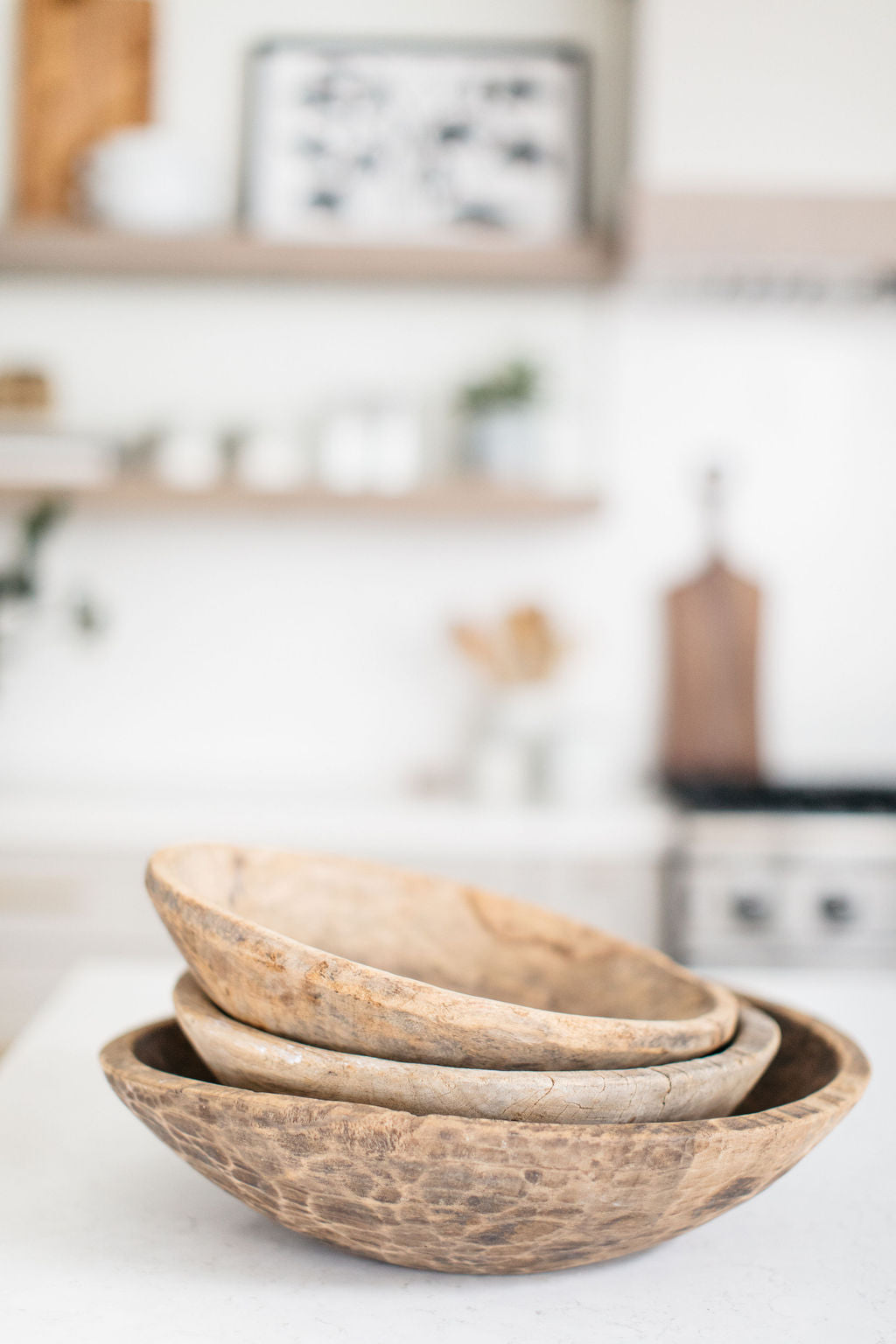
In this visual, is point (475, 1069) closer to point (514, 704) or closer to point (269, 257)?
point (514, 704)

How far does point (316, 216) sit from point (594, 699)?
1.33 meters

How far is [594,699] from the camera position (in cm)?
A: 259

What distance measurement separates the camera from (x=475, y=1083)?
0.44 meters

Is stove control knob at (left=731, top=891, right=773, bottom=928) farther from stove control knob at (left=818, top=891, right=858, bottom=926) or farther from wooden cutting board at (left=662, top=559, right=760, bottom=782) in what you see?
wooden cutting board at (left=662, top=559, right=760, bottom=782)

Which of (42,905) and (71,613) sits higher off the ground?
(71,613)

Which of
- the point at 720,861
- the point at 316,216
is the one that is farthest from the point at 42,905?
the point at 316,216

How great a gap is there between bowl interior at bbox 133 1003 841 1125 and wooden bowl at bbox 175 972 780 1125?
9cm

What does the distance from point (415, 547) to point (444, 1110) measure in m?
2.19

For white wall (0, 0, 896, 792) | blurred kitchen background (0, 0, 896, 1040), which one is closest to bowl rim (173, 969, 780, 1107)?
blurred kitchen background (0, 0, 896, 1040)

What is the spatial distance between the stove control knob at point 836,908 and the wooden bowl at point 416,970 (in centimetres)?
151

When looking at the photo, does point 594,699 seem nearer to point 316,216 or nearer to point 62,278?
point 316,216

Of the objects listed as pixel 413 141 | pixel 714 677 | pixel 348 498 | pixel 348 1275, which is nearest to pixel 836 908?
pixel 714 677

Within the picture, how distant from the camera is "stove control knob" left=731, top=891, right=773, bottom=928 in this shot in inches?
78.7

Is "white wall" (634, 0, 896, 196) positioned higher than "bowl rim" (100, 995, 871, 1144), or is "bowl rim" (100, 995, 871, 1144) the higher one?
"white wall" (634, 0, 896, 196)
